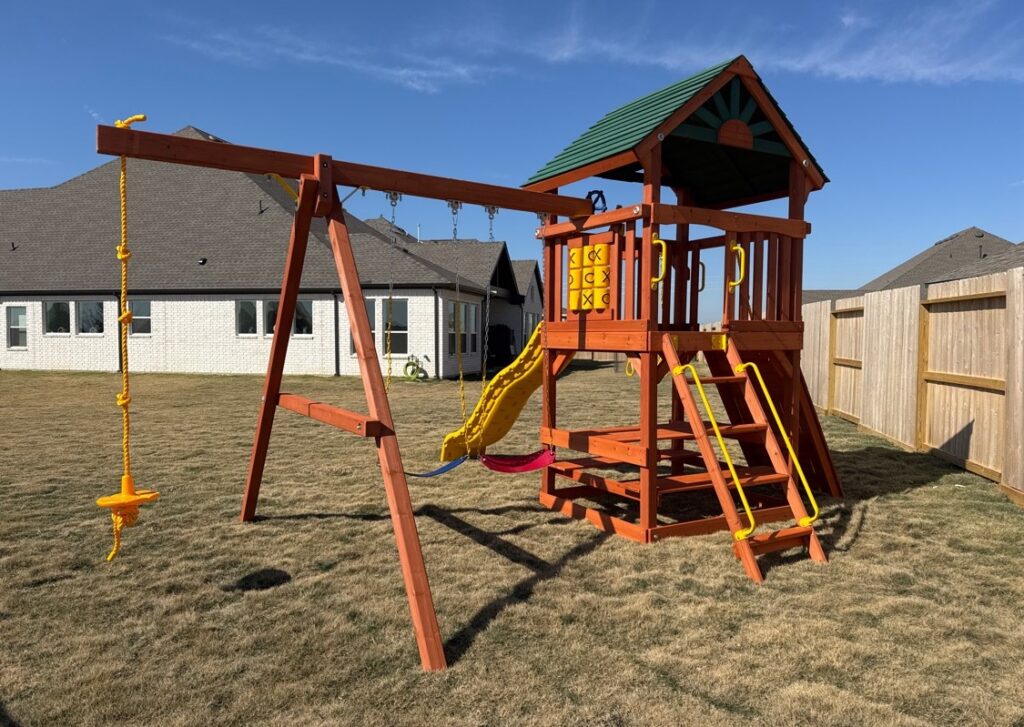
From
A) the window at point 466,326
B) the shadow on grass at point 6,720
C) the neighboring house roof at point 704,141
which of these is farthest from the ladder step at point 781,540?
the window at point 466,326

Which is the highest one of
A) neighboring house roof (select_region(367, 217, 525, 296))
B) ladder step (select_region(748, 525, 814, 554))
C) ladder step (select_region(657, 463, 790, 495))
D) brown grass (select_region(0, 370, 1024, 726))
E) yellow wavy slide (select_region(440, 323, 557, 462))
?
neighboring house roof (select_region(367, 217, 525, 296))

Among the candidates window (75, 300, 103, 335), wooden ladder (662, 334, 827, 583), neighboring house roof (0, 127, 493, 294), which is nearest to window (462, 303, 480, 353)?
neighboring house roof (0, 127, 493, 294)

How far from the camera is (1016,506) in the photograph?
267 inches

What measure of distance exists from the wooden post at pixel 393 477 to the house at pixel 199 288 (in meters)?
17.1

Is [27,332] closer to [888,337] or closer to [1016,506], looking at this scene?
[888,337]

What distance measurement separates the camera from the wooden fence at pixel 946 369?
23.2 feet

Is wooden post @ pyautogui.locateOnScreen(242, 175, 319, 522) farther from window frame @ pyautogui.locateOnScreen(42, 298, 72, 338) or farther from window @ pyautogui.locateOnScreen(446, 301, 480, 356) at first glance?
window frame @ pyautogui.locateOnScreen(42, 298, 72, 338)

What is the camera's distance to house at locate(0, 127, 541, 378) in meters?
22.3

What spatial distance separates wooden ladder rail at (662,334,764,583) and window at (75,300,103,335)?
23763 millimetres

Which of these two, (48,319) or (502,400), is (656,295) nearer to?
(502,400)

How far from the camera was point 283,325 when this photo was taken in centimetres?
568

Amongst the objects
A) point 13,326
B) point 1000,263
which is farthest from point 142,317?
point 1000,263

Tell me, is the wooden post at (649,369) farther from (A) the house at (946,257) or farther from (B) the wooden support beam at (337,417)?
(A) the house at (946,257)

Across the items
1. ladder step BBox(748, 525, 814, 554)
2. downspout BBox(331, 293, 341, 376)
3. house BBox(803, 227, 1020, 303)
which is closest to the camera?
ladder step BBox(748, 525, 814, 554)
